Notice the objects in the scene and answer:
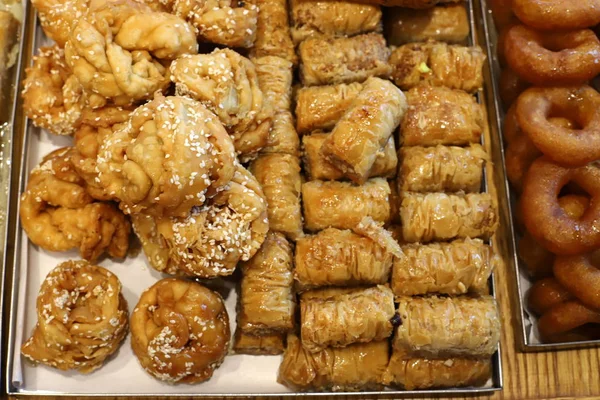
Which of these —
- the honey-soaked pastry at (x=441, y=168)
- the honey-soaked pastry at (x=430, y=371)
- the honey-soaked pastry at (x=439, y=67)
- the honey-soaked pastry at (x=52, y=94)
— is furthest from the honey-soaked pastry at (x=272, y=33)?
the honey-soaked pastry at (x=430, y=371)

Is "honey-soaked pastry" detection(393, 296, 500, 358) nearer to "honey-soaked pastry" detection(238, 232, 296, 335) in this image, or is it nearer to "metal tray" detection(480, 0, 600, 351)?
"metal tray" detection(480, 0, 600, 351)

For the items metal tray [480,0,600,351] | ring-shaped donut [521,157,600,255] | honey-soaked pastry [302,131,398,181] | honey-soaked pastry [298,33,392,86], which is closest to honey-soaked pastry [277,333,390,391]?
metal tray [480,0,600,351]

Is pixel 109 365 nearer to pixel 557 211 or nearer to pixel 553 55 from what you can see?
pixel 557 211

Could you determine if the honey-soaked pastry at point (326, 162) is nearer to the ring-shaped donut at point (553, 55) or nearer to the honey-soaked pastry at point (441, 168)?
the honey-soaked pastry at point (441, 168)

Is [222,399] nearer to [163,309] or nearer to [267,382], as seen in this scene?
[267,382]

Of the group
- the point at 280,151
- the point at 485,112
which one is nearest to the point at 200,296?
the point at 280,151
